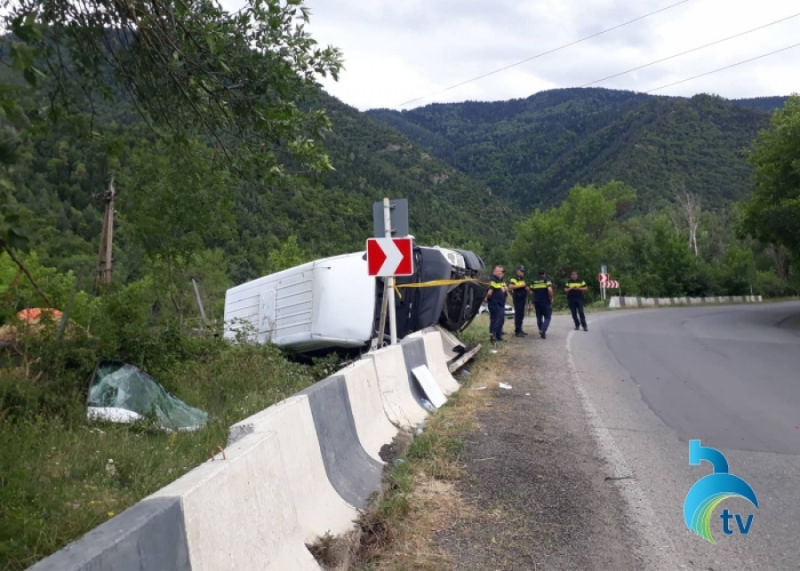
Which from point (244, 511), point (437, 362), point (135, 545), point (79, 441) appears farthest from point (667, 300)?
point (135, 545)

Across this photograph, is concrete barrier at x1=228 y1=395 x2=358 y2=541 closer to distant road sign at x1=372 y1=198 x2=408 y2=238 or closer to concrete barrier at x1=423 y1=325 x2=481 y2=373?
distant road sign at x1=372 y1=198 x2=408 y2=238

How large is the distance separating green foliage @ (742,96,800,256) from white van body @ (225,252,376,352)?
1843 centimetres

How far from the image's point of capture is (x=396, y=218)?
435 inches

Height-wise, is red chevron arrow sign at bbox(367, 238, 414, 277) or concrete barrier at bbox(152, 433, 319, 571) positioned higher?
red chevron arrow sign at bbox(367, 238, 414, 277)

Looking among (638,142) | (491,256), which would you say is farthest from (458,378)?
(638,142)

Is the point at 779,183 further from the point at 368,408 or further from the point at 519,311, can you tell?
the point at 368,408

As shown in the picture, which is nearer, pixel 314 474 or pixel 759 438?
pixel 314 474

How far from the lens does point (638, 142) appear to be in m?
117

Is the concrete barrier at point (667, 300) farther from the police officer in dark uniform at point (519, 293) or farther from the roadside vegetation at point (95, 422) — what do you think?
the roadside vegetation at point (95, 422)

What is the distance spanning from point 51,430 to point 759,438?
6.33 m

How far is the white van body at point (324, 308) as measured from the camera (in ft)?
39.5

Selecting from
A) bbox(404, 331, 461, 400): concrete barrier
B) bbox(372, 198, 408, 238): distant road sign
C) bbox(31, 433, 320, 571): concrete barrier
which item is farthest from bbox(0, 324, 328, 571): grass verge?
bbox(372, 198, 408, 238): distant road sign

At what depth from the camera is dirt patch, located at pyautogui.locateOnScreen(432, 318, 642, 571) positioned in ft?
14.2

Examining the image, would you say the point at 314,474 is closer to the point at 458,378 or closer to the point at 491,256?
the point at 458,378
